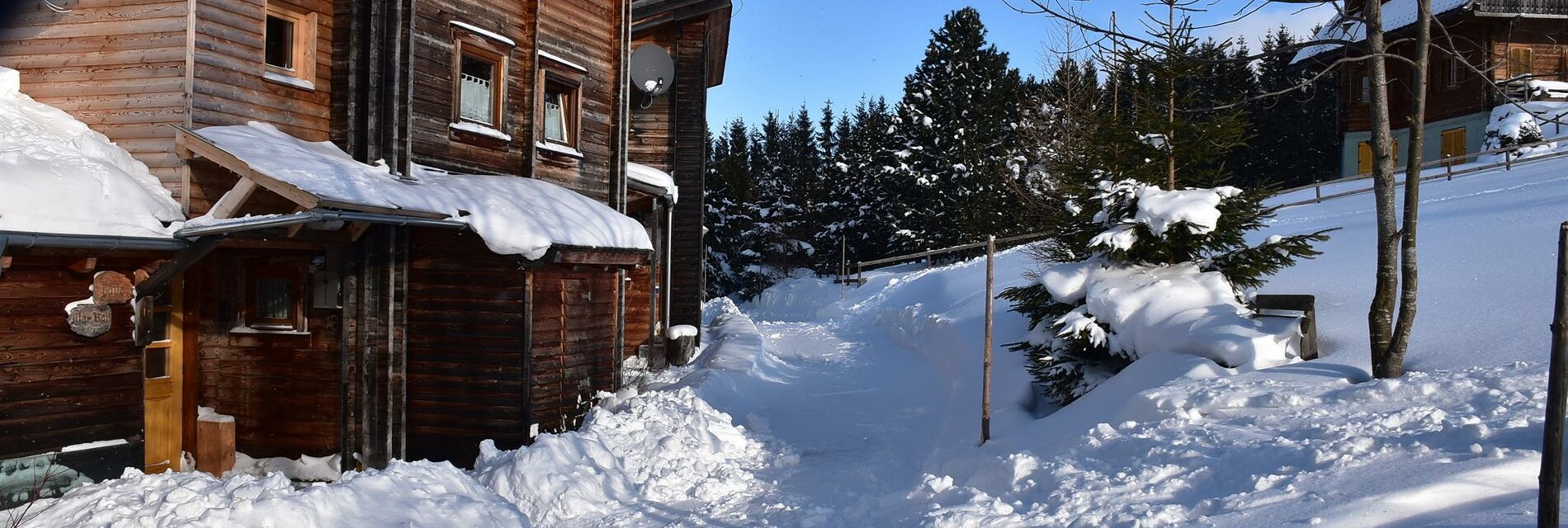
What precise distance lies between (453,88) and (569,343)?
348 centimetres

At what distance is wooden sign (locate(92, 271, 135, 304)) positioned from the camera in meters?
7.91

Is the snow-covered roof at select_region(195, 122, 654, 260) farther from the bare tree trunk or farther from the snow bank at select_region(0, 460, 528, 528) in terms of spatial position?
the bare tree trunk

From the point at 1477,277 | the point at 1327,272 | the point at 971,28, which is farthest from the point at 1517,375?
the point at 971,28

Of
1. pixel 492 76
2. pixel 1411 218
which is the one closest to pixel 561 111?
pixel 492 76

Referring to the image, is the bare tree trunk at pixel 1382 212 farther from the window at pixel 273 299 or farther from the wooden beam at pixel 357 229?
the window at pixel 273 299

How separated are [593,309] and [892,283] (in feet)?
68.0

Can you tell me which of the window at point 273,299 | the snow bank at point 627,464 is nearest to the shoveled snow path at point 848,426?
the snow bank at point 627,464

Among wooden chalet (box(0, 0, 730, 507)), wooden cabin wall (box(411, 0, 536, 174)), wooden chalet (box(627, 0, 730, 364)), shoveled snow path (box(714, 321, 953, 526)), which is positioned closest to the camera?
wooden chalet (box(0, 0, 730, 507))

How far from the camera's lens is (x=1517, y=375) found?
6.78 m

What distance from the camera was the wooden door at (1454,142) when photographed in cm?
2997

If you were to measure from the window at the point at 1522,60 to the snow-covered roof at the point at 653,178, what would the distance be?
26.5 m

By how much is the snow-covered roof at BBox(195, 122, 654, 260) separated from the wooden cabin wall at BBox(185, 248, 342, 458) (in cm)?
145

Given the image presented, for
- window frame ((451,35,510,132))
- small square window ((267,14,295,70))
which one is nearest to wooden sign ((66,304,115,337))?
small square window ((267,14,295,70))

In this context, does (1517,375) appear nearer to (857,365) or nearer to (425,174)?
(425,174)
